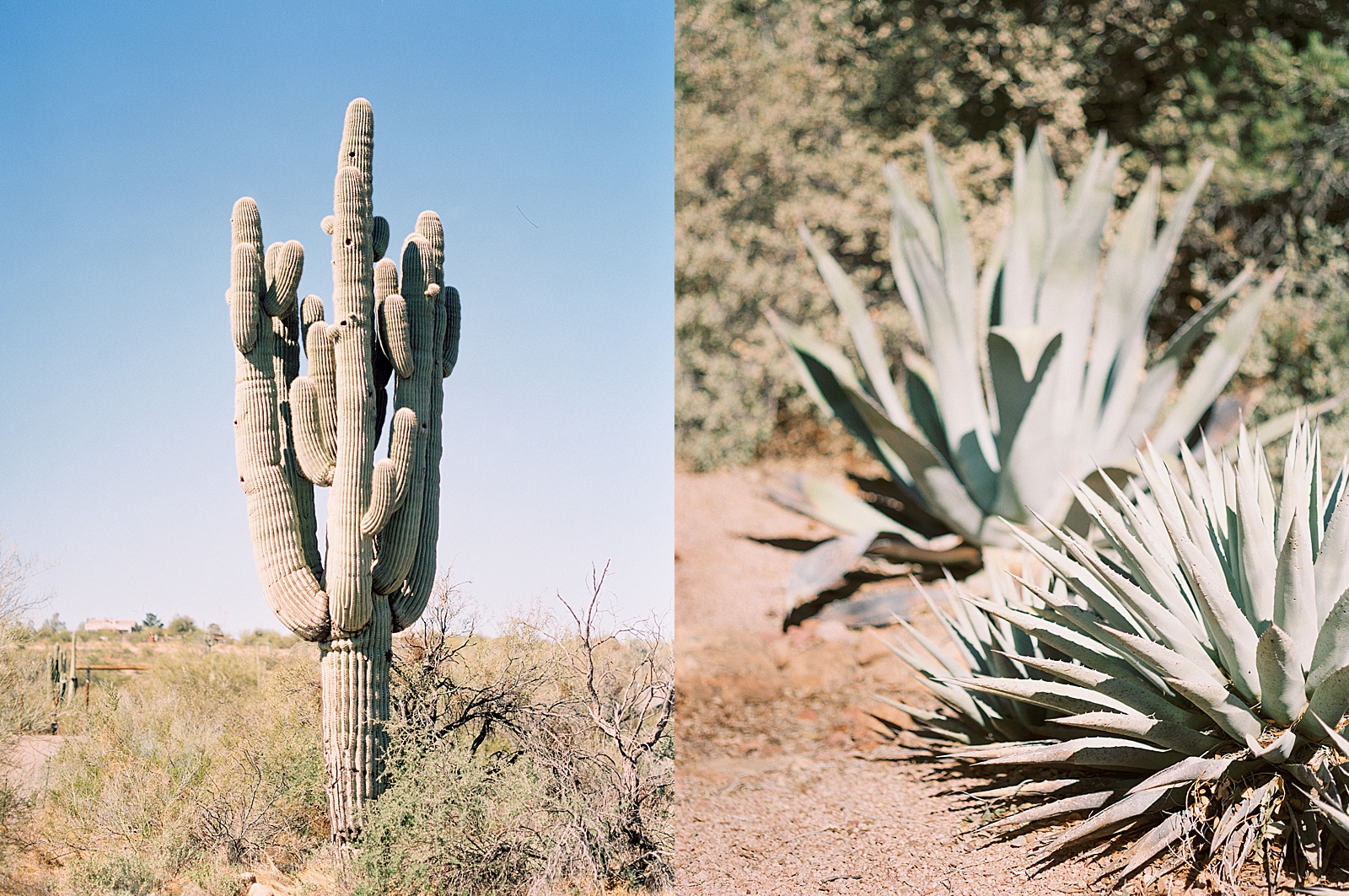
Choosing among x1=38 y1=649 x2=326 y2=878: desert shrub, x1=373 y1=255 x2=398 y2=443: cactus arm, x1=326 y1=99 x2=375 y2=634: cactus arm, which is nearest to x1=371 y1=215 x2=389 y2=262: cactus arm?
x1=373 y1=255 x2=398 y2=443: cactus arm

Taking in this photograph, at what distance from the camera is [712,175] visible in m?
7.53

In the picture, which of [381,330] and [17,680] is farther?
[381,330]

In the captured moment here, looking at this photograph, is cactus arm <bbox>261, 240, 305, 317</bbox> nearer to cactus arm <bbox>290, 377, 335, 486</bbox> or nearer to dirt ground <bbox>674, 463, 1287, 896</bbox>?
cactus arm <bbox>290, 377, 335, 486</bbox>

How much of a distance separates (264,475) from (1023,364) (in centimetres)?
233

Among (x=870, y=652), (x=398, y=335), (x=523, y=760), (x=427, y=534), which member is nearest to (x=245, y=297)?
(x=398, y=335)

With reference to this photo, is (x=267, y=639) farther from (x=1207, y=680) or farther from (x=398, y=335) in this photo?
(x=1207, y=680)

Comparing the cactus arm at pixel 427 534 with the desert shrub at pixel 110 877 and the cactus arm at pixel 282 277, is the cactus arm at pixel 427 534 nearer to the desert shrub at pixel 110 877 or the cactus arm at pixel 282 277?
the cactus arm at pixel 282 277

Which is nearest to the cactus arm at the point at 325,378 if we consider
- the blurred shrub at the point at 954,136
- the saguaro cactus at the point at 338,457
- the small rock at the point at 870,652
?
the saguaro cactus at the point at 338,457

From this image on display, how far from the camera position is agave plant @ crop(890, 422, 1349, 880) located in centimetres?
185

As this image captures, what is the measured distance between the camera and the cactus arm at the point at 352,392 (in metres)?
2.57

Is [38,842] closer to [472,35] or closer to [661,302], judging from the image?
[661,302]

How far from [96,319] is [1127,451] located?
3.39 metres

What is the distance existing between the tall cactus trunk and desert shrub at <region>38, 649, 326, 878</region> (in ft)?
0.19

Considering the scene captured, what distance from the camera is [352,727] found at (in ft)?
8.41
